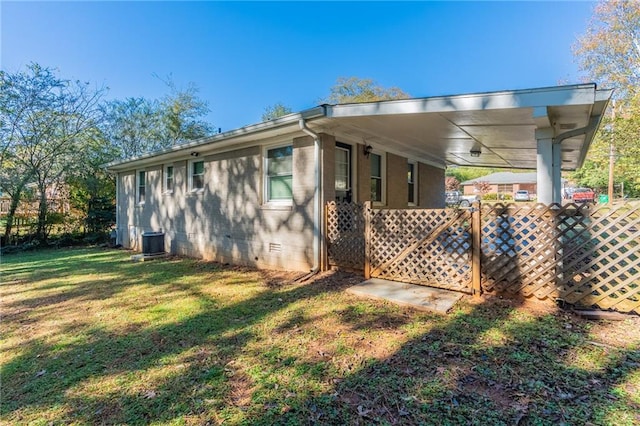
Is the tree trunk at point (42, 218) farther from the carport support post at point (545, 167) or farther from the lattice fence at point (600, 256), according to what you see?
the lattice fence at point (600, 256)

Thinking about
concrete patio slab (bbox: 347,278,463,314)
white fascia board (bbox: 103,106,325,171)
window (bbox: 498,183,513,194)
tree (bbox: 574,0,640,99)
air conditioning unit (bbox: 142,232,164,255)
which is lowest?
concrete patio slab (bbox: 347,278,463,314)

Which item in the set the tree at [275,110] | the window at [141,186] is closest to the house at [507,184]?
the tree at [275,110]

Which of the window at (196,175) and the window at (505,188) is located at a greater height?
the window at (505,188)

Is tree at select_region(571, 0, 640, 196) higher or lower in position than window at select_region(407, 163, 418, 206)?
higher

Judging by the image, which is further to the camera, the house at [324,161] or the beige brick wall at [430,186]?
the beige brick wall at [430,186]

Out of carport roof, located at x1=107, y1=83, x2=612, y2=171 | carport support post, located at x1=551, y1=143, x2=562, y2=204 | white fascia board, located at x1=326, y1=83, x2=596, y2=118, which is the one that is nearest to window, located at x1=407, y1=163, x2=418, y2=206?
carport roof, located at x1=107, y1=83, x2=612, y2=171

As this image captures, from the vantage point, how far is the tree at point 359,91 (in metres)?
27.9

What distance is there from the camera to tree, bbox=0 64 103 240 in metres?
11.7

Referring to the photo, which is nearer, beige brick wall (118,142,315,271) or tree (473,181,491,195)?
beige brick wall (118,142,315,271)

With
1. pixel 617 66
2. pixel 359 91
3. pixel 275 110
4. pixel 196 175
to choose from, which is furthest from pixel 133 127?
pixel 617 66

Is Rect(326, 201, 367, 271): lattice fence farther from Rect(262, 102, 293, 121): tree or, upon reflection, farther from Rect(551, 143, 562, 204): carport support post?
Rect(262, 102, 293, 121): tree

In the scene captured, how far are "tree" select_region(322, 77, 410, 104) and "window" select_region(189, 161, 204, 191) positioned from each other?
21.3 m

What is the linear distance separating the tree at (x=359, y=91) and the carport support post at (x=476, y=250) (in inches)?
984

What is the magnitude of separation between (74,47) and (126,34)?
5.84 feet
